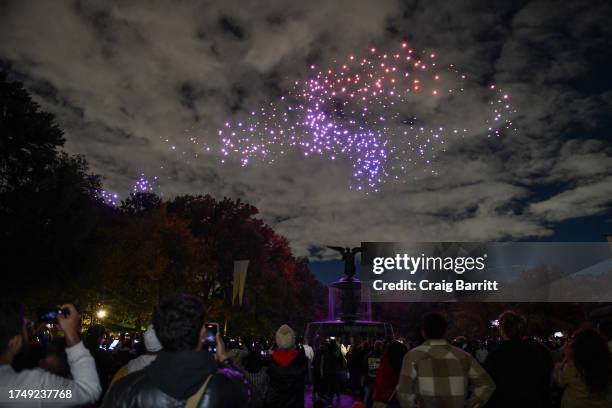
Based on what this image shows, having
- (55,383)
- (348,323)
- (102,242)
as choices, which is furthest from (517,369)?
(102,242)

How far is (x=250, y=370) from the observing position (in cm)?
639

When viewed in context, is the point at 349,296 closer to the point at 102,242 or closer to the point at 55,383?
the point at 102,242

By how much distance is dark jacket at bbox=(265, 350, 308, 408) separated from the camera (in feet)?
20.3

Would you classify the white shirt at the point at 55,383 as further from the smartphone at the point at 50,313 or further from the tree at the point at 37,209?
the tree at the point at 37,209

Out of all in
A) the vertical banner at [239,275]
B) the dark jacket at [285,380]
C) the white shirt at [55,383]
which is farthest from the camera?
the vertical banner at [239,275]

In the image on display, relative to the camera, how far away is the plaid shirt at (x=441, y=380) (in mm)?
4859

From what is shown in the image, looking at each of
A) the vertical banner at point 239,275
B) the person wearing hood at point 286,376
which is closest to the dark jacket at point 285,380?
the person wearing hood at point 286,376

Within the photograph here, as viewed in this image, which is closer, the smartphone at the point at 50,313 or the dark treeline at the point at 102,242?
the smartphone at the point at 50,313

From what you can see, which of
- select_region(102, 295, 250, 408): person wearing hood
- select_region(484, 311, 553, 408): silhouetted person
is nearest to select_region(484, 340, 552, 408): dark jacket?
select_region(484, 311, 553, 408): silhouetted person

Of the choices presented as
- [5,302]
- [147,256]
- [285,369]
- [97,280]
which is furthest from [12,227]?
[5,302]

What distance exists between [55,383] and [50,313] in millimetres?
567

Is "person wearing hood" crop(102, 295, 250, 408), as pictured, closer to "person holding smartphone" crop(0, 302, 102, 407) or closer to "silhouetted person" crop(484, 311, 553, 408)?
"person holding smartphone" crop(0, 302, 102, 407)

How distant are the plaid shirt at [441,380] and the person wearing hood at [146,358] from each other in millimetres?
2282

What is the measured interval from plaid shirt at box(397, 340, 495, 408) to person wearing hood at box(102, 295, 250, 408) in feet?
8.07
